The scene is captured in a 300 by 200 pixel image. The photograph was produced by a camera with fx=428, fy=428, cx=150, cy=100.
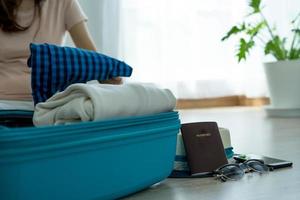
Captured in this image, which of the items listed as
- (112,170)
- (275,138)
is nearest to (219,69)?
(275,138)

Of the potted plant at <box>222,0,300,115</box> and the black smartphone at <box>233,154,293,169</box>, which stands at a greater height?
the potted plant at <box>222,0,300,115</box>

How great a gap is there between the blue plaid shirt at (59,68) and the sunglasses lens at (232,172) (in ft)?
1.02

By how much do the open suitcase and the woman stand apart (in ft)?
1.09

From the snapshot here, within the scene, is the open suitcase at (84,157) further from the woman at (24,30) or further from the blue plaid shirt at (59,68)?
the woman at (24,30)

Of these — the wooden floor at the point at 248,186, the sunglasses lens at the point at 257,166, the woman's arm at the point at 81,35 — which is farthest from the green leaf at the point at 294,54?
the sunglasses lens at the point at 257,166

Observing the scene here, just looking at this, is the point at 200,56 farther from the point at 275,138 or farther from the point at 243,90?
the point at 275,138

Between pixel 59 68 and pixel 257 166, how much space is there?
1.55ft

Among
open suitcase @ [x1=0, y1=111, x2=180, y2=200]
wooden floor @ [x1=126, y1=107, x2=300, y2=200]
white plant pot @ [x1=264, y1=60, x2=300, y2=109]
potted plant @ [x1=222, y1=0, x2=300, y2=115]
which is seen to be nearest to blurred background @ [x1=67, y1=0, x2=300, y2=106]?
potted plant @ [x1=222, y1=0, x2=300, y2=115]

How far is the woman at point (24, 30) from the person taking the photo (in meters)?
1.06

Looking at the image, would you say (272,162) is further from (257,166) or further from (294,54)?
(294,54)

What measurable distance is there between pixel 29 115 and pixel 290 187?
50 cm

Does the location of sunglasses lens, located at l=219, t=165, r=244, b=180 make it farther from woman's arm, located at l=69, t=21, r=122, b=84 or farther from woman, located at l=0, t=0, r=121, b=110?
woman's arm, located at l=69, t=21, r=122, b=84

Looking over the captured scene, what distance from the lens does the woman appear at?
1.06 metres

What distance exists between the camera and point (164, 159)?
2.51 feet
